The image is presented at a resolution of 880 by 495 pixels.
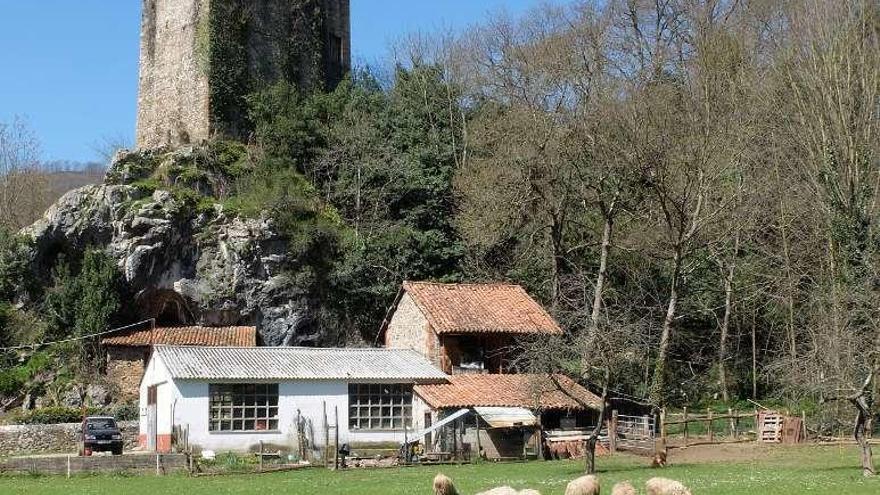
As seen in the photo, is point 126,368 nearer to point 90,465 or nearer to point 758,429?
point 90,465

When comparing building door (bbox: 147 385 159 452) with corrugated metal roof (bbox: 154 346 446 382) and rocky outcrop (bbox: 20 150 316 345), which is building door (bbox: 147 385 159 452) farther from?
rocky outcrop (bbox: 20 150 316 345)

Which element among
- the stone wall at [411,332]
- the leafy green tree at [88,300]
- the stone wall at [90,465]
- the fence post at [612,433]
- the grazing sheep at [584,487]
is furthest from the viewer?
the leafy green tree at [88,300]

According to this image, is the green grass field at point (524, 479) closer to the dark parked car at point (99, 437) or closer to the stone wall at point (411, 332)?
the dark parked car at point (99, 437)

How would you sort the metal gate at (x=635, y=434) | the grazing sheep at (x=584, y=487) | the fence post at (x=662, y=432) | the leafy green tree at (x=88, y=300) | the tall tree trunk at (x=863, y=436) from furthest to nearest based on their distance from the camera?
the leafy green tree at (x=88, y=300)
the metal gate at (x=635, y=434)
the fence post at (x=662, y=432)
the tall tree trunk at (x=863, y=436)
the grazing sheep at (x=584, y=487)

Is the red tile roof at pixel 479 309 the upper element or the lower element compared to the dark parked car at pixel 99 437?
upper

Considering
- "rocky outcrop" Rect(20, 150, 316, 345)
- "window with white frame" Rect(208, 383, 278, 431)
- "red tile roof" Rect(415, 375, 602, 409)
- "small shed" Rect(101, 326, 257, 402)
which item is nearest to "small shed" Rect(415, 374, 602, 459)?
"red tile roof" Rect(415, 375, 602, 409)

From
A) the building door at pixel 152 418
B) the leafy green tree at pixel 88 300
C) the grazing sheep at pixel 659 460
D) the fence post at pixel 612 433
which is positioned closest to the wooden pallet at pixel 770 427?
the fence post at pixel 612 433

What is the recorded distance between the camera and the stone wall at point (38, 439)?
42.5m

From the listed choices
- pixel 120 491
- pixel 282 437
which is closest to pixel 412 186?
pixel 282 437

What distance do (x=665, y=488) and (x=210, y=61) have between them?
1806 inches

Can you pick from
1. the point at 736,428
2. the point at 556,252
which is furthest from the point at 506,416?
the point at 556,252

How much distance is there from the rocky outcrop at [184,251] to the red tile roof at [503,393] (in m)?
12.7

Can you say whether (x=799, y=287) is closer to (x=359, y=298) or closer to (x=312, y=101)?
(x=359, y=298)

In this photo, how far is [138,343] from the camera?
50.8 m
